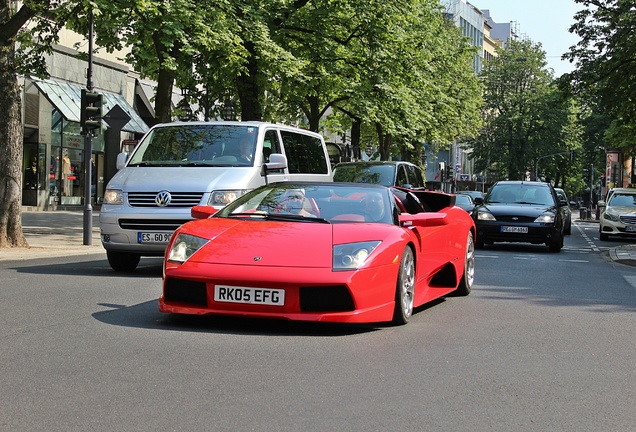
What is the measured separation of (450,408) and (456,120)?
5182 cm

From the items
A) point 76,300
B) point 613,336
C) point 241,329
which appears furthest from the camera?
point 76,300

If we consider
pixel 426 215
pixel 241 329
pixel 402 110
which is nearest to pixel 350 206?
pixel 426 215

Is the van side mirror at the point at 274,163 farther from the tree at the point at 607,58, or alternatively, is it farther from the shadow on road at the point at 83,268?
the tree at the point at 607,58

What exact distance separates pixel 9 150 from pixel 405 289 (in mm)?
11586

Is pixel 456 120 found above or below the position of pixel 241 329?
above

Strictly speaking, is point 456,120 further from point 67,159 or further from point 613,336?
point 613,336

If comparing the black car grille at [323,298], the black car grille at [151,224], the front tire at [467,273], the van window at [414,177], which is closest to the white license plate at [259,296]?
the black car grille at [323,298]

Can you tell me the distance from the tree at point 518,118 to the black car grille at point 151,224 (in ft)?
281

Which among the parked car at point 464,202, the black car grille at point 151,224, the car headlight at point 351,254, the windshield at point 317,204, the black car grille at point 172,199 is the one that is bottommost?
the parked car at point 464,202

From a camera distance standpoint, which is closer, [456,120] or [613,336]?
[613,336]

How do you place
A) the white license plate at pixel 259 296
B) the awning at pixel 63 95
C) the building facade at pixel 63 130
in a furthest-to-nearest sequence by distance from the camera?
the building facade at pixel 63 130
the awning at pixel 63 95
the white license plate at pixel 259 296

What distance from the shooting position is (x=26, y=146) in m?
40.6

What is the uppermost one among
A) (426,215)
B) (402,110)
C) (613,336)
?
(402,110)

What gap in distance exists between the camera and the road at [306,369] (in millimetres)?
5367
